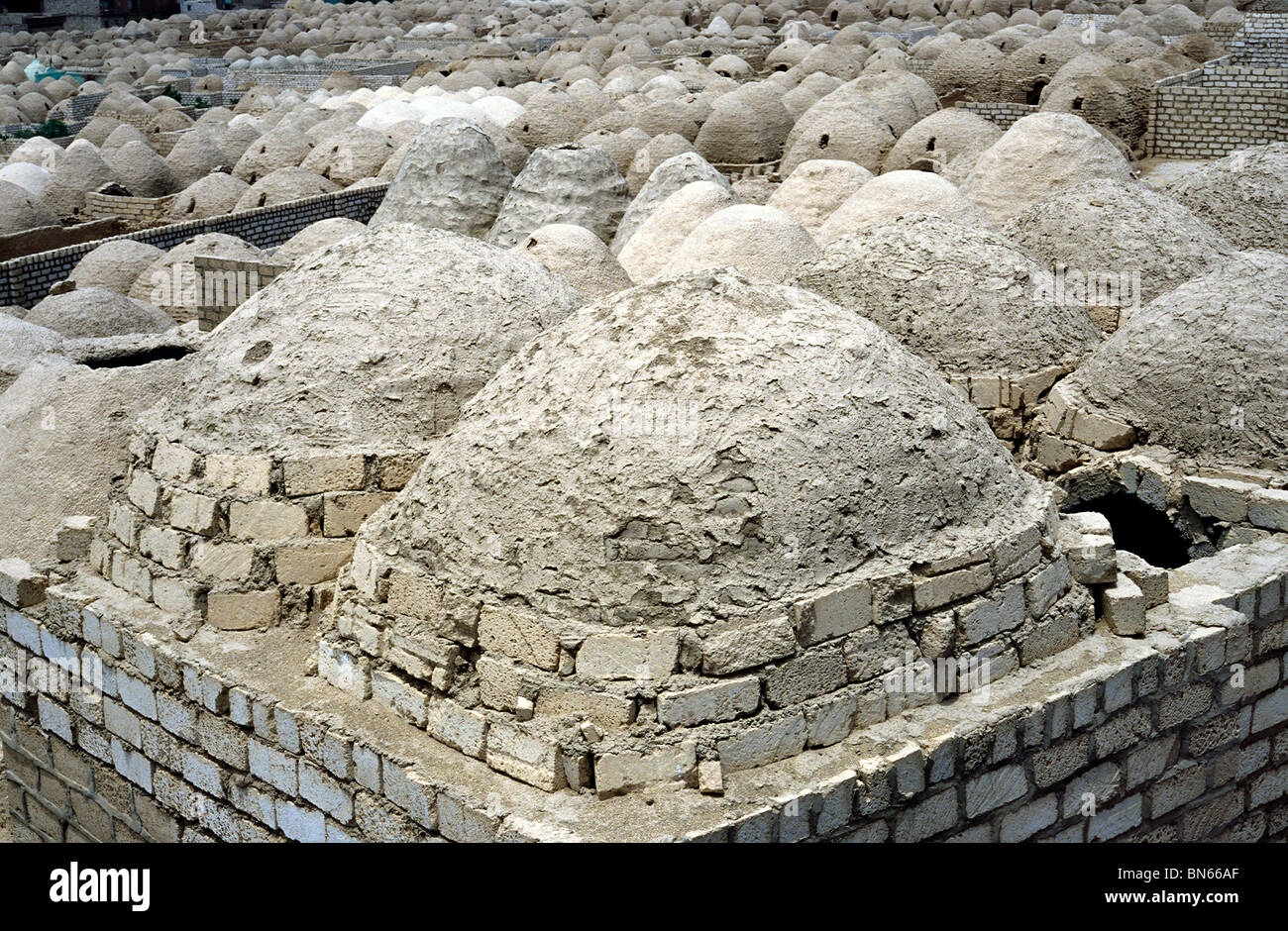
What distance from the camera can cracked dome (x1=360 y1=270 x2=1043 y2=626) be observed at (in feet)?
15.9

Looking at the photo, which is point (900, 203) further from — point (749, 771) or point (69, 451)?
point (749, 771)

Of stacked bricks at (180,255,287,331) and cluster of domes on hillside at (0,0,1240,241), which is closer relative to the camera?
stacked bricks at (180,255,287,331)

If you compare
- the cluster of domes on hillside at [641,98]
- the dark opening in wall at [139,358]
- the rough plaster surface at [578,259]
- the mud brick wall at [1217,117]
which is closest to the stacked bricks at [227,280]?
the rough plaster surface at [578,259]

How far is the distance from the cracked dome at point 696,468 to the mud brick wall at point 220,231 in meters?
11.8

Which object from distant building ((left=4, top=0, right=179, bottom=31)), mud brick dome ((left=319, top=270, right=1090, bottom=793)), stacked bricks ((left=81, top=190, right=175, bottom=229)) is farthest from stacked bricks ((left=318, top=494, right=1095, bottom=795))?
distant building ((left=4, top=0, right=179, bottom=31))

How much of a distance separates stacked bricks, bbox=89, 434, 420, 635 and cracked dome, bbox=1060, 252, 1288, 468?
3530 mm

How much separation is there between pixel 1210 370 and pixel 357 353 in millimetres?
3905

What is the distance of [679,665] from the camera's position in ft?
15.7

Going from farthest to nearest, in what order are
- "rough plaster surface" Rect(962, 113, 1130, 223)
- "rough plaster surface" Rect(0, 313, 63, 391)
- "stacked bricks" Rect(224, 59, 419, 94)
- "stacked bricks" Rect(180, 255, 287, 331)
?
"stacked bricks" Rect(224, 59, 419, 94)
"rough plaster surface" Rect(962, 113, 1130, 223)
"stacked bricks" Rect(180, 255, 287, 331)
"rough plaster surface" Rect(0, 313, 63, 391)

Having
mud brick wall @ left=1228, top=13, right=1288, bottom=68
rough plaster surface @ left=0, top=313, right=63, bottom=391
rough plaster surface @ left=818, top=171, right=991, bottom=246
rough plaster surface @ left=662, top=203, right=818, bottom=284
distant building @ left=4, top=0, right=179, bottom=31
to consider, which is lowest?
rough plaster surface @ left=0, top=313, right=63, bottom=391

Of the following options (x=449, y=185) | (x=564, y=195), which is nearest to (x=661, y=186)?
(x=564, y=195)

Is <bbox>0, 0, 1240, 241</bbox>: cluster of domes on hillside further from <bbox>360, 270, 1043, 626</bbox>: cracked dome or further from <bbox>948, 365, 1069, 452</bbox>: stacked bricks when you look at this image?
<bbox>360, 270, 1043, 626</bbox>: cracked dome

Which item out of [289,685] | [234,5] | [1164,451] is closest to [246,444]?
[289,685]

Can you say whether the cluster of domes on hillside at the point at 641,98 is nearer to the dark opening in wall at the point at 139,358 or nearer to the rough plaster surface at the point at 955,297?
the rough plaster surface at the point at 955,297
